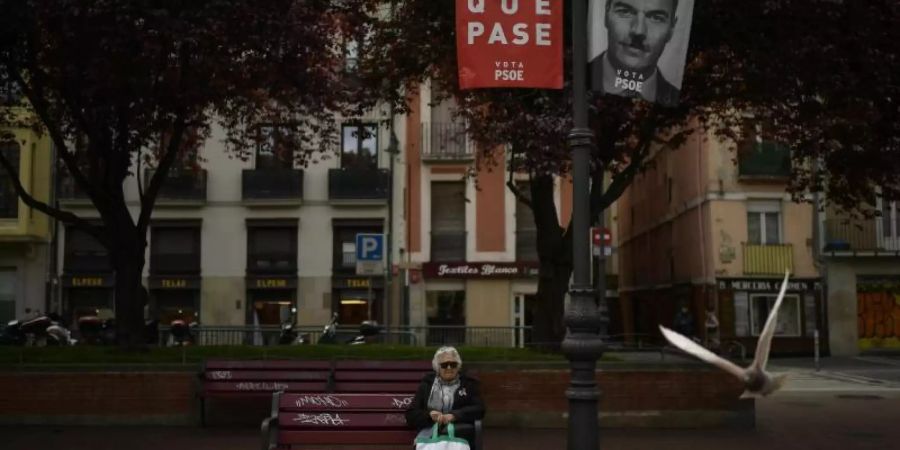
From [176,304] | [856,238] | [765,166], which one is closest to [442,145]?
[176,304]

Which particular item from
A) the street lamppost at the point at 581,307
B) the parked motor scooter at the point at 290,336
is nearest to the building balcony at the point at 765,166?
the parked motor scooter at the point at 290,336

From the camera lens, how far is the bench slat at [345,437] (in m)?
8.95

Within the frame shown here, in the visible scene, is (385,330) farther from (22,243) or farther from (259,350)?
(22,243)

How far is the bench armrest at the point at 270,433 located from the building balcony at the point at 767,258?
27206 mm

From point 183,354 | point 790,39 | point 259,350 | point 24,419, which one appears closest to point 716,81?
point 790,39

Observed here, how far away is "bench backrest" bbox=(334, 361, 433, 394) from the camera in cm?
1264

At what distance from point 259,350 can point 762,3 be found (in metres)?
9.02

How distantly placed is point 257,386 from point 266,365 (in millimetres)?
310

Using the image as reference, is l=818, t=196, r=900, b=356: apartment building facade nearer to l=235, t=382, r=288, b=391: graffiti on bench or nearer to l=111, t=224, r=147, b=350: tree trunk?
l=111, t=224, r=147, b=350: tree trunk

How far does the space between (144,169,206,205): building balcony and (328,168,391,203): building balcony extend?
465 centimetres

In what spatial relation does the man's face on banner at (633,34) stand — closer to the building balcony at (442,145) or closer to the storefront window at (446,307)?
the building balcony at (442,145)

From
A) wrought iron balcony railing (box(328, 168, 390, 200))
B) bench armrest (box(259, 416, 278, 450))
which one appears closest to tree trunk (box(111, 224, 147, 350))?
bench armrest (box(259, 416, 278, 450))

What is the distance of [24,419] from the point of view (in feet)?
43.9

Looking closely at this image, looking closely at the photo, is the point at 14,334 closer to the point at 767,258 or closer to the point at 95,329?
the point at 95,329
